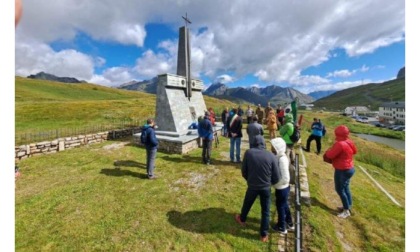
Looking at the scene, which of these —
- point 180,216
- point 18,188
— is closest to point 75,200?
point 18,188

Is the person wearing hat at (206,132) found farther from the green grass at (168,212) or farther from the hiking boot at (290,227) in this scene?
the hiking boot at (290,227)

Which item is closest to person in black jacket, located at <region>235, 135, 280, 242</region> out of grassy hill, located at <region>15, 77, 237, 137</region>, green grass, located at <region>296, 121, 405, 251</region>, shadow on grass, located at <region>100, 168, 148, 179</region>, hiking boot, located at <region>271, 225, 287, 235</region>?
hiking boot, located at <region>271, 225, 287, 235</region>

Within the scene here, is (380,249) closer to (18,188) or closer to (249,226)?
(249,226)

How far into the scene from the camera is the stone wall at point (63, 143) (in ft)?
39.7

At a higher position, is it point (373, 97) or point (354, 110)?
point (373, 97)

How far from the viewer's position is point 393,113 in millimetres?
95125

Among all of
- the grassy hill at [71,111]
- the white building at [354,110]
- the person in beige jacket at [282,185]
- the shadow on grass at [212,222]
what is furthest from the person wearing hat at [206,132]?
the white building at [354,110]

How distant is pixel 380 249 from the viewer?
5.33 meters

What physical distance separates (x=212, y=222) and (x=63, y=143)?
41.0 feet

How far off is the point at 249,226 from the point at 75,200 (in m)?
6.08

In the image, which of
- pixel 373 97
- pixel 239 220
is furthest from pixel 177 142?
pixel 373 97

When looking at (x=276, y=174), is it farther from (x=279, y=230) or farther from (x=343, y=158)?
(x=343, y=158)
